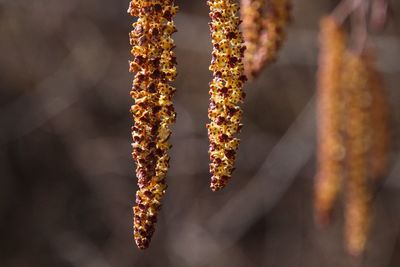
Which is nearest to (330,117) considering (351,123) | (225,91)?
(351,123)

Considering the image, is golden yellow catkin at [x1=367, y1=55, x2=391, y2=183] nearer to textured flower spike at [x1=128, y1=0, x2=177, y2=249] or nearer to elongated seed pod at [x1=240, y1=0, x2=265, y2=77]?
elongated seed pod at [x1=240, y1=0, x2=265, y2=77]

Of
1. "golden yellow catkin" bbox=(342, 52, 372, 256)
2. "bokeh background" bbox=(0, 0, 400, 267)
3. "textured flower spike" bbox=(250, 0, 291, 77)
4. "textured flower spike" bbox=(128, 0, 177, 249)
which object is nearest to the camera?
"textured flower spike" bbox=(128, 0, 177, 249)

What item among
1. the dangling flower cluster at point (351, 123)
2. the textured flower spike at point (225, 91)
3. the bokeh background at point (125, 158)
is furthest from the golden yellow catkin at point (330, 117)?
the bokeh background at point (125, 158)

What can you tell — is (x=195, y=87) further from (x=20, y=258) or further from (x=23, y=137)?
(x=20, y=258)

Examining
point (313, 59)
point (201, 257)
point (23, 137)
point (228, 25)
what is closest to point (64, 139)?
point (23, 137)

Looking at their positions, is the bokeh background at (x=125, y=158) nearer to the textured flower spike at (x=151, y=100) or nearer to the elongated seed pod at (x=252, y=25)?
the elongated seed pod at (x=252, y=25)

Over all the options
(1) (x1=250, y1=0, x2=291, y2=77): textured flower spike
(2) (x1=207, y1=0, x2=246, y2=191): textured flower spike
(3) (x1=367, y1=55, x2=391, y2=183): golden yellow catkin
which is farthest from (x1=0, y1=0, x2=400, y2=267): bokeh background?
(2) (x1=207, y1=0, x2=246, y2=191): textured flower spike

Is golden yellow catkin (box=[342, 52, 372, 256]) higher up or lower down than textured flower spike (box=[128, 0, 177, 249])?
lower down

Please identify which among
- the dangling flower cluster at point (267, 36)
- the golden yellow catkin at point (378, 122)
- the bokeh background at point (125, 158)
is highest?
the dangling flower cluster at point (267, 36)
